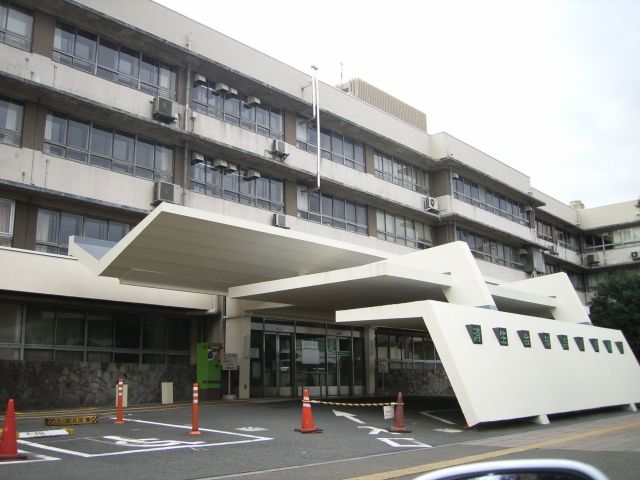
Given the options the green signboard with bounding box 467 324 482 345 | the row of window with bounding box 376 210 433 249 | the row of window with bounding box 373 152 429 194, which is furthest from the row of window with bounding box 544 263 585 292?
the green signboard with bounding box 467 324 482 345

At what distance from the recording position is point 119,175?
2158 centimetres

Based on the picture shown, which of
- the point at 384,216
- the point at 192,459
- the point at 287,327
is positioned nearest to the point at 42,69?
the point at 287,327

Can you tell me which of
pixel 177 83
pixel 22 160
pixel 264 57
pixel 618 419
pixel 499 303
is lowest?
pixel 618 419

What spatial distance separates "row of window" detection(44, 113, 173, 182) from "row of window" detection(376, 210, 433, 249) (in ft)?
42.9

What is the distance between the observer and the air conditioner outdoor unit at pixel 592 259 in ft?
165

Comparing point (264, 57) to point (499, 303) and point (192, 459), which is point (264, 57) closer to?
point (499, 303)

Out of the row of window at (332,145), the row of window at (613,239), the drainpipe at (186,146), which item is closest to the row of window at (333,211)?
the row of window at (332,145)

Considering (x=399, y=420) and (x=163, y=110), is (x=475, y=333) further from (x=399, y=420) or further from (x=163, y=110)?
(x=163, y=110)

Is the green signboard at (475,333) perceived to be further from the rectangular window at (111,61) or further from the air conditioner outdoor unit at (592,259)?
the air conditioner outdoor unit at (592,259)

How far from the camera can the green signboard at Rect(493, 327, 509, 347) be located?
16.2m

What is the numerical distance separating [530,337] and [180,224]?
9889mm

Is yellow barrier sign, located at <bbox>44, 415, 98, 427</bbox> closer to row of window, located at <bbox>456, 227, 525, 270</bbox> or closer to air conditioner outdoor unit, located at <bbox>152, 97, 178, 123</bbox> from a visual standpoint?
air conditioner outdoor unit, located at <bbox>152, 97, 178, 123</bbox>

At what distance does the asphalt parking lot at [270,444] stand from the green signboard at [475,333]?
2014mm

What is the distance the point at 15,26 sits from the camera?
1970cm
